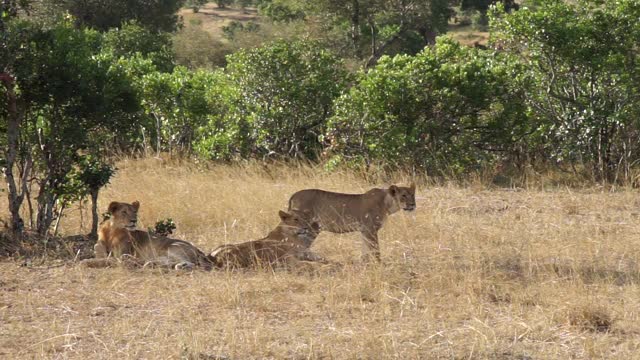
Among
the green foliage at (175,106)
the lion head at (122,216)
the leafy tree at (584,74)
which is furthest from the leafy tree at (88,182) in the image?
the leafy tree at (584,74)

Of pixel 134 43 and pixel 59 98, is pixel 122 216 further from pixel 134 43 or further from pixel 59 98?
pixel 134 43

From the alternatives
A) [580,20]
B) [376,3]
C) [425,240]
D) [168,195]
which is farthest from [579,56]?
[376,3]

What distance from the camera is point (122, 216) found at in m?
8.75

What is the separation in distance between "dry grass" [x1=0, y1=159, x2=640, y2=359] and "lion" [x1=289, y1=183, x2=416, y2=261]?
0.27m

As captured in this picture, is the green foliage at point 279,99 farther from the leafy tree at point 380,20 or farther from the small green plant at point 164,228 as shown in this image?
the leafy tree at point 380,20

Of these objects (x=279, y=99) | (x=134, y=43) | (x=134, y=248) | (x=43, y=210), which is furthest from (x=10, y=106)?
(x=134, y=43)

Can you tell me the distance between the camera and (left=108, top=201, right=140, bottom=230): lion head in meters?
8.72

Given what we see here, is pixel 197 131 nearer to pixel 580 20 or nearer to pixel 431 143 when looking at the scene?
pixel 431 143

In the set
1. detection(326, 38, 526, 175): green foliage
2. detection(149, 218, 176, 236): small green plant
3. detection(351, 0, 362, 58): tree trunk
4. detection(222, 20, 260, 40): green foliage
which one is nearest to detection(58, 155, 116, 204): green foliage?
detection(149, 218, 176, 236): small green plant

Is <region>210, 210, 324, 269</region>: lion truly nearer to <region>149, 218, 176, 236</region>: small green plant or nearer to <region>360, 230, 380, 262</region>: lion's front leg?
<region>360, 230, 380, 262</region>: lion's front leg

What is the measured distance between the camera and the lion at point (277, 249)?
329 inches

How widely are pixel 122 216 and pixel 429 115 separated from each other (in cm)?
627

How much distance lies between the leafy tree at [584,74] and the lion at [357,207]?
14.7ft

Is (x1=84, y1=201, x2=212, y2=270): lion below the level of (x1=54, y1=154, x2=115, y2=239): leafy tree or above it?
below
